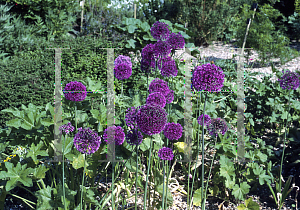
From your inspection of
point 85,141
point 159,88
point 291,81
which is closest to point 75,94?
point 85,141

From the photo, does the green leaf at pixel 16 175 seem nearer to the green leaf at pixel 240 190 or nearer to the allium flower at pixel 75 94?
the allium flower at pixel 75 94

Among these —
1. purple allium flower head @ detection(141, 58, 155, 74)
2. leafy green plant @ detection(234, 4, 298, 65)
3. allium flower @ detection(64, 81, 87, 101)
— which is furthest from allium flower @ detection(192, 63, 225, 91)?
leafy green plant @ detection(234, 4, 298, 65)

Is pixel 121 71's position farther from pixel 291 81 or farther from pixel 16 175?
pixel 291 81

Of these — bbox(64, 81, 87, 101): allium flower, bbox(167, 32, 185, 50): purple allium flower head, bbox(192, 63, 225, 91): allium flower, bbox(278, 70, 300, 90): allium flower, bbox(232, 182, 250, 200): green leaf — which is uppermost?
bbox(167, 32, 185, 50): purple allium flower head

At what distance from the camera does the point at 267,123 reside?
332 cm

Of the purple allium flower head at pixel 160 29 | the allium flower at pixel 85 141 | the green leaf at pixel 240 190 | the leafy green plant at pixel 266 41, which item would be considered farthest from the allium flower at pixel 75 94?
the leafy green plant at pixel 266 41

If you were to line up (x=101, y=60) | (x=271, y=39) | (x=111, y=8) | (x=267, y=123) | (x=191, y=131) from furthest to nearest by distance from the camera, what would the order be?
(x=111, y=8) < (x=271, y=39) < (x=101, y=60) < (x=267, y=123) < (x=191, y=131)

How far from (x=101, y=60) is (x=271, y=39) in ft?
14.7

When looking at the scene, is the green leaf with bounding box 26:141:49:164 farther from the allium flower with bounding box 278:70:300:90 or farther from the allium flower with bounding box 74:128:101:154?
the allium flower with bounding box 278:70:300:90

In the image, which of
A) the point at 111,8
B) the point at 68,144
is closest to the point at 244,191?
the point at 68,144

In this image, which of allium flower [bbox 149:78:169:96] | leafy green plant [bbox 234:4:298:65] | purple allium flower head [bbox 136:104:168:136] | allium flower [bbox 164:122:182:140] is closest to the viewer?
purple allium flower head [bbox 136:104:168:136]

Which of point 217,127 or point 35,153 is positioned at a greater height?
point 217,127

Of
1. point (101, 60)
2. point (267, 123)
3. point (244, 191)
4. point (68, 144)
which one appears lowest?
point (244, 191)

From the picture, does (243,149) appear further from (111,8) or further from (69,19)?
(111,8)
